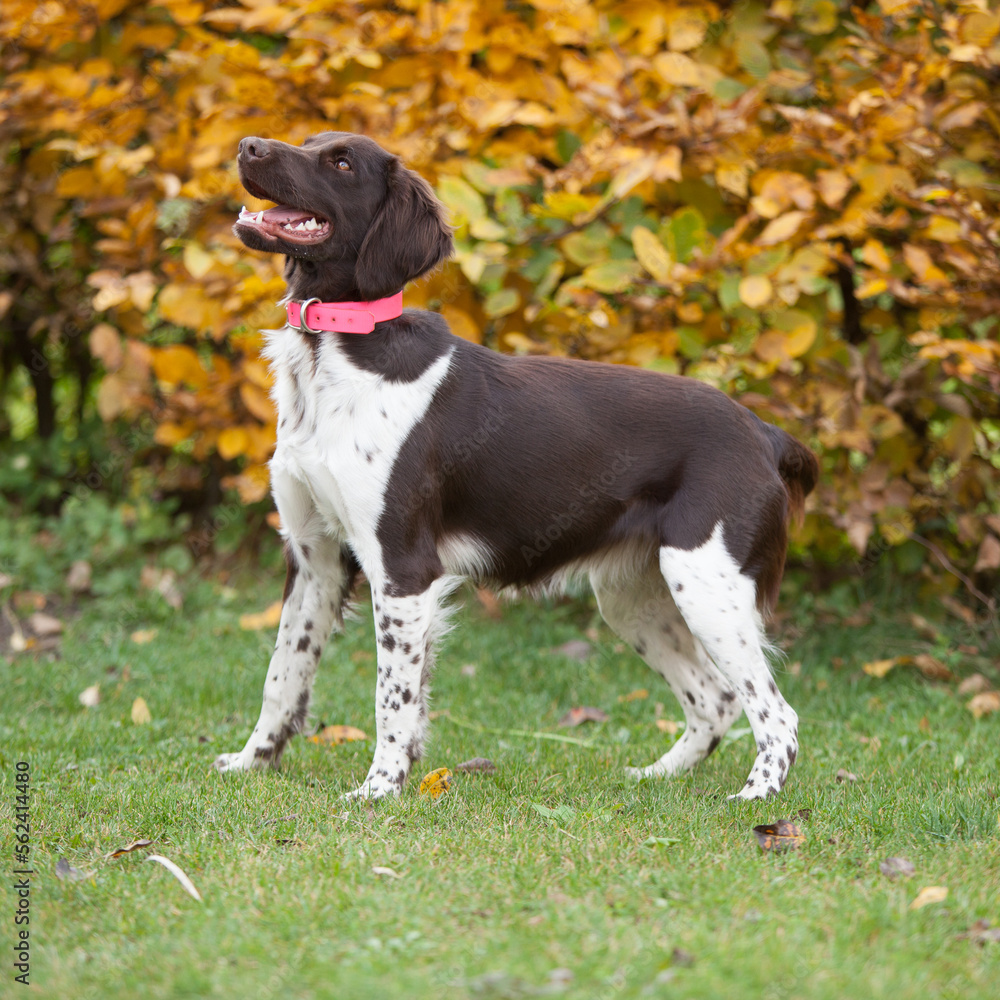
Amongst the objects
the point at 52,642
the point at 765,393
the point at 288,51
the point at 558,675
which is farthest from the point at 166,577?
the point at 765,393

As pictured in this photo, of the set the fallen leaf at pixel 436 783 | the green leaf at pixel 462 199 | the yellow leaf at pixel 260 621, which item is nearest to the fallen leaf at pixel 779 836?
the fallen leaf at pixel 436 783

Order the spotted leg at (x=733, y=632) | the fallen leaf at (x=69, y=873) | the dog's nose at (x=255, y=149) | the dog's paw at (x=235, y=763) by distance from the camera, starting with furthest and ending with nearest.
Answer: the dog's paw at (x=235, y=763)
the spotted leg at (x=733, y=632)
the dog's nose at (x=255, y=149)
the fallen leaf at (x=69, y=873)

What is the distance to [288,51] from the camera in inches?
196

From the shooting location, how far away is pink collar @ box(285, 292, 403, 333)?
3.16 meters

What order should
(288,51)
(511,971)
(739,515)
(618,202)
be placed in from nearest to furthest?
(511,971), (739,515), (618,202), (288,51)

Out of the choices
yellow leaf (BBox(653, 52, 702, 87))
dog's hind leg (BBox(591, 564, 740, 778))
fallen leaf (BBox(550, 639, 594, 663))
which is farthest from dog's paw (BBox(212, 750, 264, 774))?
yellow leaf (BBox(653, 52, 702, 87))

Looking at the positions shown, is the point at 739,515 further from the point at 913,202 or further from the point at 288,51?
the point at 288,51

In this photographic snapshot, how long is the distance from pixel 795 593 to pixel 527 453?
8.12 ft

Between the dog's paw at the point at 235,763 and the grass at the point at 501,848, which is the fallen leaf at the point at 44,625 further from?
the dog's paw at the point at 235,763

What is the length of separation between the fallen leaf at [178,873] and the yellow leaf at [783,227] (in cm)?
304

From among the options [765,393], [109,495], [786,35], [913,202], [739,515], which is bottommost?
[109,495]

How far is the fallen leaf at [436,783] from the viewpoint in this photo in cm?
313

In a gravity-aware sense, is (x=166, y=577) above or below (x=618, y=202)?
below

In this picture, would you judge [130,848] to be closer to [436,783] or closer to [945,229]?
[436,783]
